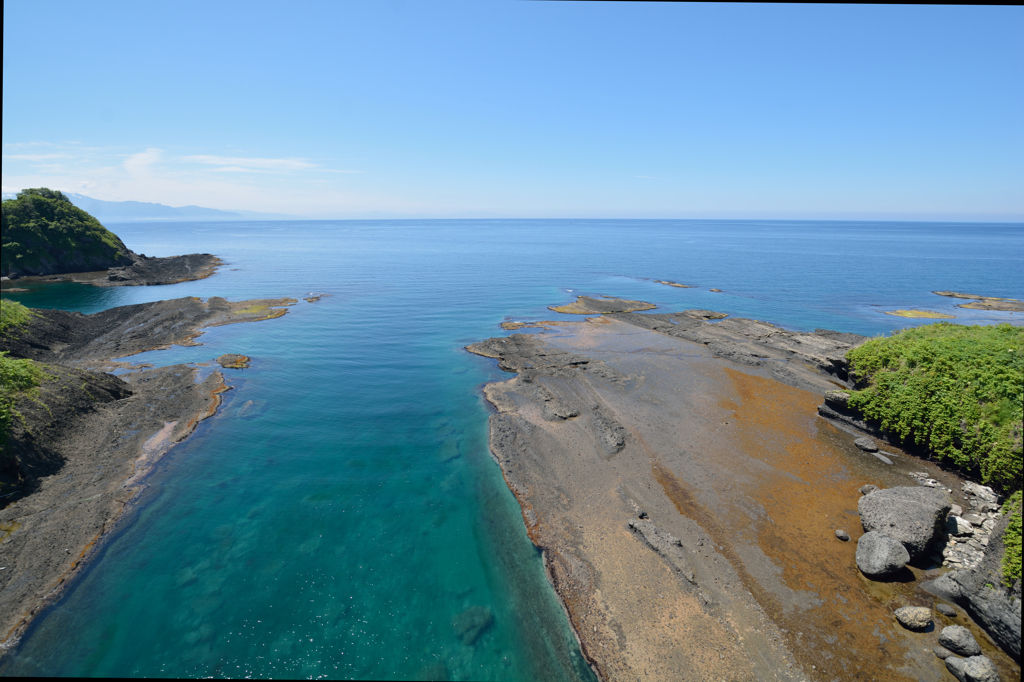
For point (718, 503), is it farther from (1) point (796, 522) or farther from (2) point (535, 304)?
(2) point (535, 304)

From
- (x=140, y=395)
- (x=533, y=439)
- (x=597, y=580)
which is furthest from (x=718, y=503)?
(x=140, y=395)

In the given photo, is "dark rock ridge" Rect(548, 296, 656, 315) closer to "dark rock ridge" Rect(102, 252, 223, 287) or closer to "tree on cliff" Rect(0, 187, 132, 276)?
"dark rock ridge" Rect(102, 252, 223, 287)

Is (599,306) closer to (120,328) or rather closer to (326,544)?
(326,544)

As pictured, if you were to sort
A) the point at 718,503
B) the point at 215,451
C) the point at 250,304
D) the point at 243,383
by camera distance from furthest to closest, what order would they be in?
the point at 250,304, the point at 243,383, the point at 215,451, the point at 718,503

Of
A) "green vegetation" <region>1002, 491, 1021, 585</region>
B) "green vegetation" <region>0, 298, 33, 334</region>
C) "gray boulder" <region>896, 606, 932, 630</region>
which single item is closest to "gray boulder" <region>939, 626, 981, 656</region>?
"gray boulder" <region>896, 606, 932, 630</region>

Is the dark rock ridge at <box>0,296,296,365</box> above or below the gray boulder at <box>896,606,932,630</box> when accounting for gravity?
above

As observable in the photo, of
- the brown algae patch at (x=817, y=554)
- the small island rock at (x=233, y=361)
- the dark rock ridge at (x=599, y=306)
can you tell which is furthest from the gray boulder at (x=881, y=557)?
the small island rock at (x=233, y=361)

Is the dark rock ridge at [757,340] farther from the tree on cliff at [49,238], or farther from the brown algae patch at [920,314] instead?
the tree on cliff at [49,238]
